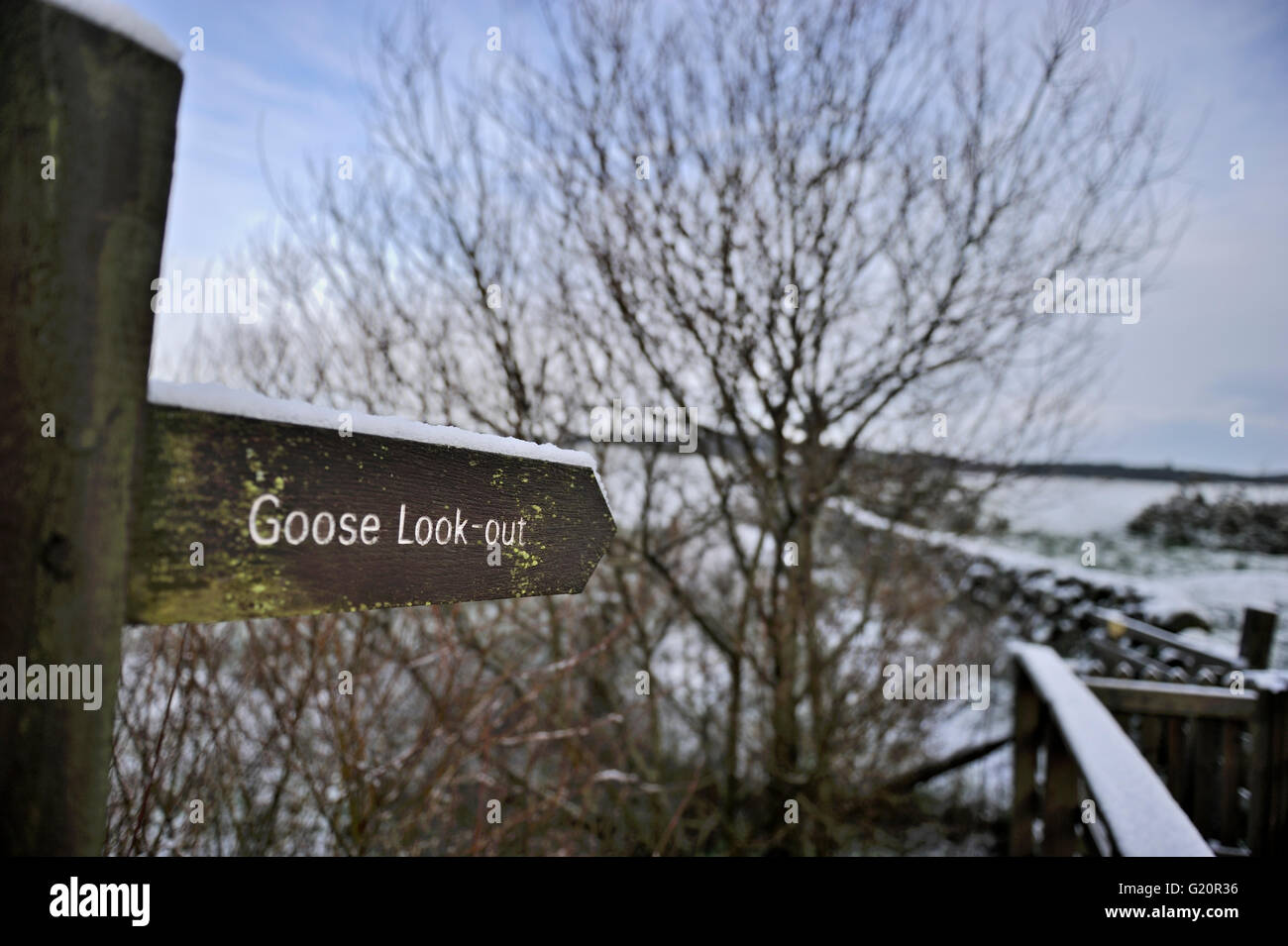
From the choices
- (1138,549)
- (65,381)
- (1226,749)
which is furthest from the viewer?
(1138,549)

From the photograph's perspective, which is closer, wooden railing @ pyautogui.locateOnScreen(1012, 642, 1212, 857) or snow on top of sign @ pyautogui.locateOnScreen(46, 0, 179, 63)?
snow on top of sign @ pyautogui.locateOnScreen(46, 0, 179, 63)

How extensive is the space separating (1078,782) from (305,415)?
3.22 m

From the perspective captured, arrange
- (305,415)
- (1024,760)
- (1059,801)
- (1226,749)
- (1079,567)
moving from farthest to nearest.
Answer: (1079,567) < (1226,749) < (1024,760) < (1059,801) < (305,415)

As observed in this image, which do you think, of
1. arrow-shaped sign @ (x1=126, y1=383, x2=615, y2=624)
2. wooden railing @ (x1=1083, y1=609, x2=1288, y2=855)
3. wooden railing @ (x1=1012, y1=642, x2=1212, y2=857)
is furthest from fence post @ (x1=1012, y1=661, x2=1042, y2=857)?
arrow-shaped sign @ (x1=126, y1=383, x2=615, y2=624)

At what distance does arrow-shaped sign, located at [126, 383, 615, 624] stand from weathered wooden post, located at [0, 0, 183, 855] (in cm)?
4

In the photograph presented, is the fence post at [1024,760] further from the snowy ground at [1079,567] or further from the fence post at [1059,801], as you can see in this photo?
the snowy ground at [1079,567]

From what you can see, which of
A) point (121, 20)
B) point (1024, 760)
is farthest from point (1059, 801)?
point (121, 20)

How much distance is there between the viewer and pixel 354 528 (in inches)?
33.3

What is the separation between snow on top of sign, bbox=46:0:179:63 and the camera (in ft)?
2.09

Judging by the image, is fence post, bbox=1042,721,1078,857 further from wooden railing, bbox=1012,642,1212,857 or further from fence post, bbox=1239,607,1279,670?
fence post, bbox=1239,607,1279,670

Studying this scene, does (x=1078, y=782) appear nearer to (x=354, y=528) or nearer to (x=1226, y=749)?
(x=1226, y=749)

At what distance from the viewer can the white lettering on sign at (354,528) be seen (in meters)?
0.76

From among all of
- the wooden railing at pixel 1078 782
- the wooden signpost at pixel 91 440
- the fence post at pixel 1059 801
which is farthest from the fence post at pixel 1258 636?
the wooden signpost at pixel 91 440
